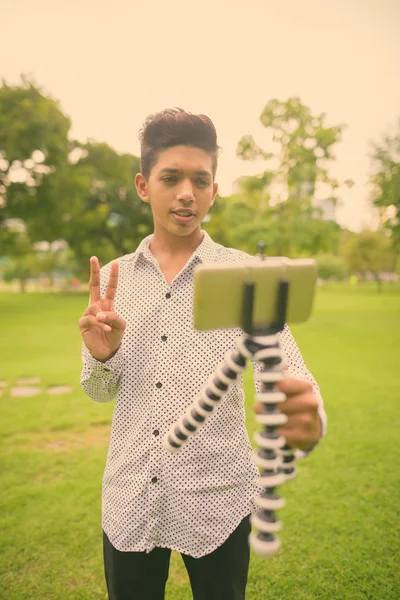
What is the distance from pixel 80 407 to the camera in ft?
21.6

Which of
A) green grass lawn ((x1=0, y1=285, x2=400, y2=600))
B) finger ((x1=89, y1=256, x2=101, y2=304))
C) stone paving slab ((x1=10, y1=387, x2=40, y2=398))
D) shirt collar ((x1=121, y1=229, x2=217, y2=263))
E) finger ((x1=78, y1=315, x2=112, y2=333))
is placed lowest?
stone paving slab ((x1=10, y1=387, x2=40, y2=398))

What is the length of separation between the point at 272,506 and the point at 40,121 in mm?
21433

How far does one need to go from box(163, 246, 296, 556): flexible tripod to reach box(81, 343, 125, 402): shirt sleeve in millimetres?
742

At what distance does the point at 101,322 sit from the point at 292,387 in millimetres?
742

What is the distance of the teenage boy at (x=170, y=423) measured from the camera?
160 centimetres

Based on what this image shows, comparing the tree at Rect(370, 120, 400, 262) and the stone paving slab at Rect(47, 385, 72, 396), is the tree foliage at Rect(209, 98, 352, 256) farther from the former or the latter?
the stone paving slab at Rect(47, 385, 72, 396)

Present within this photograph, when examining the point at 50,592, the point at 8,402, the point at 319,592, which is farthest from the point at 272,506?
the point at 8,402

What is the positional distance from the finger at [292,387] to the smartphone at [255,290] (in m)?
0.15

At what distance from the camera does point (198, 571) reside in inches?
65.5

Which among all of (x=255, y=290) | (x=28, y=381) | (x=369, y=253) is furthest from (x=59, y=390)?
(x=369, y=253)

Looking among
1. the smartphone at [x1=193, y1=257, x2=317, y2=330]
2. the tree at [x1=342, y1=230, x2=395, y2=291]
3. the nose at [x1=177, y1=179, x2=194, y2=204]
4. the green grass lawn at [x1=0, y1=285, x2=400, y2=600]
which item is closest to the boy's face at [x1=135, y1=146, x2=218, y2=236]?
the nose at [x1=177, y1=179, x2=194, y2=204]

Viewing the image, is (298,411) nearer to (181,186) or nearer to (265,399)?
(265,399)

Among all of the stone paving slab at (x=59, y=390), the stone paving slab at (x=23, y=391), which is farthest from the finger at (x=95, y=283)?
the stone paving slab at (x=23, y=391)

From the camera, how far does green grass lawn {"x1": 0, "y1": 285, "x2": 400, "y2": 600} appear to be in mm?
3090
